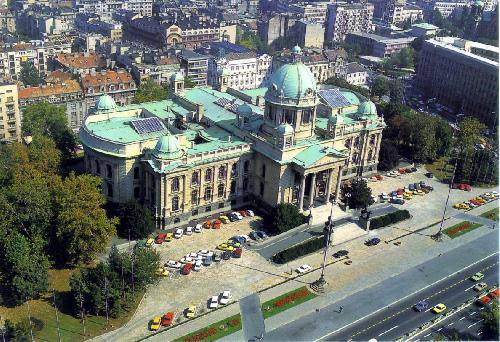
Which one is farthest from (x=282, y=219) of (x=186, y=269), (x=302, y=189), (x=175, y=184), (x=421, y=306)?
(x=421, y=306)

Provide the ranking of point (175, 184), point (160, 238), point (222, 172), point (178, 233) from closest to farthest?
point (160, 238) < point (178, 233) < point (175, 184) < point (222, 172)

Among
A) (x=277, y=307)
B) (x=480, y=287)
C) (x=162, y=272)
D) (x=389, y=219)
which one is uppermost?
(x=389, y=219)

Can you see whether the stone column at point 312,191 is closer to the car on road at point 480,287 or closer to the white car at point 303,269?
the white car at point 303,269

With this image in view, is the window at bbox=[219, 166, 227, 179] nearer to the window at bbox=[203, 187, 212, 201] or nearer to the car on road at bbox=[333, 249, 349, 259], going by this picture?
the window at bbox=[203, 187, 212, 201]

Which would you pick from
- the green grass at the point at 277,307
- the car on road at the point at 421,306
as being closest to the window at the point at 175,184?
the green grass at the point at 277,307

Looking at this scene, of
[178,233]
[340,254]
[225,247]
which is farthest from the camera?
[178,233]

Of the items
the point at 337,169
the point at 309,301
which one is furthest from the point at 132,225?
the point at 337,169

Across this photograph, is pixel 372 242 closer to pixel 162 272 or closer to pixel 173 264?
pixel 173 264

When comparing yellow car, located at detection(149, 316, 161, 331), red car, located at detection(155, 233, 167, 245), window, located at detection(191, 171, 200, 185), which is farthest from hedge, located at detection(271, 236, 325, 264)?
yellow car, located at detection(149, 316, 161, 331)
